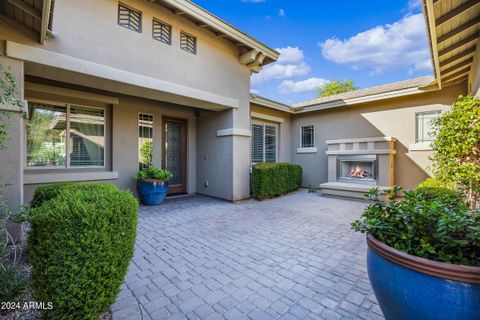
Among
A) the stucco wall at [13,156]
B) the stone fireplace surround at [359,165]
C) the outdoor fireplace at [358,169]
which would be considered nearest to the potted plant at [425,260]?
the stucco wall at [13,156]

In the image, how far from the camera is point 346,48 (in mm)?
20422

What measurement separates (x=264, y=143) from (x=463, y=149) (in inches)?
240

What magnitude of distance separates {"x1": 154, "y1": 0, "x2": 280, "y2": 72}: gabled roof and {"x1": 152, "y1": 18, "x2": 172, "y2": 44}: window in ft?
1.36

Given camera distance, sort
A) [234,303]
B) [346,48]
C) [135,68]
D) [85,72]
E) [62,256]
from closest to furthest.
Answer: [62,256] < [234,303] < [85,72] < [135,68] < [346,48]

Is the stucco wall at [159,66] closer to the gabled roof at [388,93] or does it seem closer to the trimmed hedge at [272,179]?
the trimmed hedge at [272,179]

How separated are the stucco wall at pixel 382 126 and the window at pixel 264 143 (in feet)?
3.85

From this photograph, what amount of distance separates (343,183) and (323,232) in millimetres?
4199

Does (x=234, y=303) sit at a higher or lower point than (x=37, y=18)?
lower

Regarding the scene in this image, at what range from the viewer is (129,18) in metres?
4.82

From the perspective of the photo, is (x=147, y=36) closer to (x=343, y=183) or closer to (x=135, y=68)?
(x=135, y=68)

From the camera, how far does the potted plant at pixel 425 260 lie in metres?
1.23

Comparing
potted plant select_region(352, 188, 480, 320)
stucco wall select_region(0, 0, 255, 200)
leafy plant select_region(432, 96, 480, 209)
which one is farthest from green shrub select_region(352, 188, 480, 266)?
stucco wall select_region(0, 0, 255, 200)

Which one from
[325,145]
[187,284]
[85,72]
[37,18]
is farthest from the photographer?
[325,145]

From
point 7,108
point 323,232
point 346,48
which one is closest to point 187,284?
point 323,232
